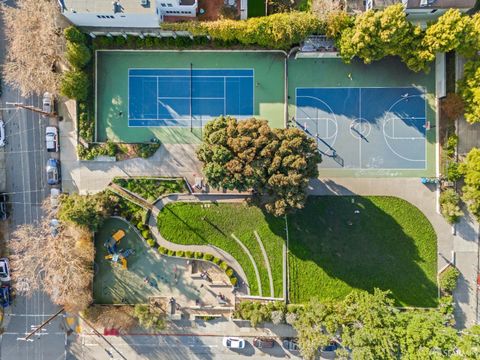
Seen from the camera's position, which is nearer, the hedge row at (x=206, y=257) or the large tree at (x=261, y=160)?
the large tree at (x=261, y=160)

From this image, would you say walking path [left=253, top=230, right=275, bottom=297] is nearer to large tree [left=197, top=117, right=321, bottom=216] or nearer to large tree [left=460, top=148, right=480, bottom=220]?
large tree [left=197, top=117, right=321, bottom=216]

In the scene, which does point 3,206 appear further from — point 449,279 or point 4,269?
point 449,279

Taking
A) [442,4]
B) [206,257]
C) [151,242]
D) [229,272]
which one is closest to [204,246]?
[206,257]

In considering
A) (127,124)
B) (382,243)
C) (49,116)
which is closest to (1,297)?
(49,116)

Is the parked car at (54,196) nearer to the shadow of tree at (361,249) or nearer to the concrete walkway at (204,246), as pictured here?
the concrete walkway at (204,246)

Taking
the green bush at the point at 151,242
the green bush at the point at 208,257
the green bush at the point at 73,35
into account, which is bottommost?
the green bush at the point at 208,257

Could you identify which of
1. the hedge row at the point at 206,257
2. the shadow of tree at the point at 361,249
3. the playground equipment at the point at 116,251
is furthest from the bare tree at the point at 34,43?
the shadow of tree at the point at 361,249

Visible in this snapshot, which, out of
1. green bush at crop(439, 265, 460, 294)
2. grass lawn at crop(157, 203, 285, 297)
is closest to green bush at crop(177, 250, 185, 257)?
grass lawn at crop(157, 203, 285, 297)
